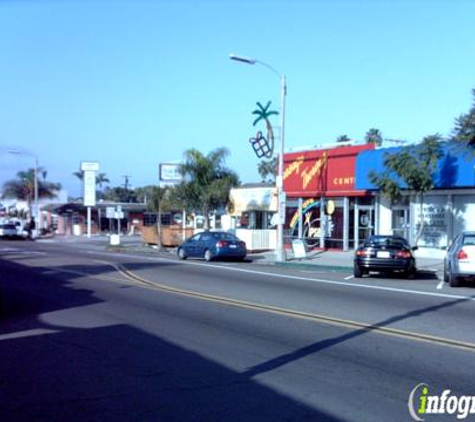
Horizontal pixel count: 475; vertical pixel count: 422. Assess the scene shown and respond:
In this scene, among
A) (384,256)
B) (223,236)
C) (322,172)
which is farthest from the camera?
(322,172)

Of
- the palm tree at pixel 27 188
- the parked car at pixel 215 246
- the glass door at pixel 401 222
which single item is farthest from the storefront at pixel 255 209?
the palm tree at pixel 27 188

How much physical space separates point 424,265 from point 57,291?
47.3 ft

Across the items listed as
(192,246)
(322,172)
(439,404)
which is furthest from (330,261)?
(439,404)

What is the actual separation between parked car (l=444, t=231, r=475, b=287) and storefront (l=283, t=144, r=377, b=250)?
13235 millimetres

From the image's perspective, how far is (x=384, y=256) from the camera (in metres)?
20.7

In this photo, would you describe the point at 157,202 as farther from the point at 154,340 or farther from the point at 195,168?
the point at 154,340

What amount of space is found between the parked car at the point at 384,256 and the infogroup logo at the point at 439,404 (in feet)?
45.1

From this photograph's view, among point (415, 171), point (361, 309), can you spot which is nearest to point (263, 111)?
point (415, 171)

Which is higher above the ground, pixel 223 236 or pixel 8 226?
pixel 8 226

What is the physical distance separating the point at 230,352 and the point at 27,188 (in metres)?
82.5

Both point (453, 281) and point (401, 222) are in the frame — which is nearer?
point (453, 281)

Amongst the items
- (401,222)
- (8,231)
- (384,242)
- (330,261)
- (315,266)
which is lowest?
(315,266)

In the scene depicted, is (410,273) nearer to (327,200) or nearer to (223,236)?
(223,236)

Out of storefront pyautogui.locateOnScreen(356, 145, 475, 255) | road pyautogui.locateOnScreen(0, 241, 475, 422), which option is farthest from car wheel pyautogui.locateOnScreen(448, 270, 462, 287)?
storefront pyautogui.locateOnScreen(356, 145, 475, 255)
